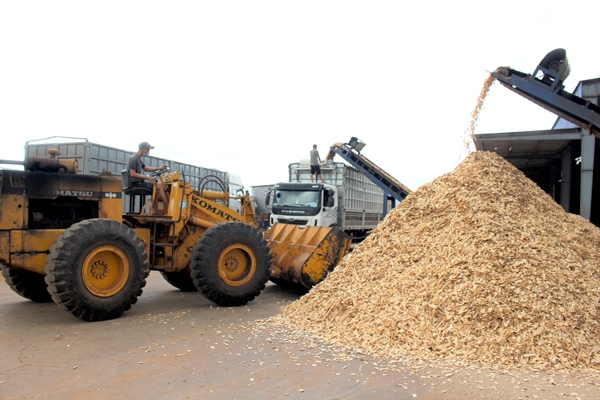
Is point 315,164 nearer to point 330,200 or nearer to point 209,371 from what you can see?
point 330,200

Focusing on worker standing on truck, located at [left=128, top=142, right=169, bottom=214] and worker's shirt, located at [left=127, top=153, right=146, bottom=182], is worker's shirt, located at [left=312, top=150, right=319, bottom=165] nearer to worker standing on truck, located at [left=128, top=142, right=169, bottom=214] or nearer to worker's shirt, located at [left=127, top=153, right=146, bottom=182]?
worker standing on truck, located at [left=128, top=142, right=169, bottom=214]

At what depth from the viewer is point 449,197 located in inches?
291

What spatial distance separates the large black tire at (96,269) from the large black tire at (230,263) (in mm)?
850

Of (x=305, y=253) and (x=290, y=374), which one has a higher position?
(x=305, y=253)

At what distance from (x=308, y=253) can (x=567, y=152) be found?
385 inches

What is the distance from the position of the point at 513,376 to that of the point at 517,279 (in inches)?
55.4

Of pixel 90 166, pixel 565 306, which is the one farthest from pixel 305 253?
pixel 90 166

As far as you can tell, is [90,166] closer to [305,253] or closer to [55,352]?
[305,253]

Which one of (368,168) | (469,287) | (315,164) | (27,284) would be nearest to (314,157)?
(315,164)

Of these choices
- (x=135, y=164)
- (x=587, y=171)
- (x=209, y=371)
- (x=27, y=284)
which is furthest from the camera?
(x=587, y=171)

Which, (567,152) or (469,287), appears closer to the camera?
(469,287)

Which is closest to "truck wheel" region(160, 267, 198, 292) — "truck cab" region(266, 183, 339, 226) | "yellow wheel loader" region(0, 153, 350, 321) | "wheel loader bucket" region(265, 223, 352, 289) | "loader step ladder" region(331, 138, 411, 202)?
"yellow wheel loader" region(0, 153, 350, 321)

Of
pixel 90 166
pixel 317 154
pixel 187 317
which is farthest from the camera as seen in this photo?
pixel 317 154

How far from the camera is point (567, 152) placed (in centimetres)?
1402
